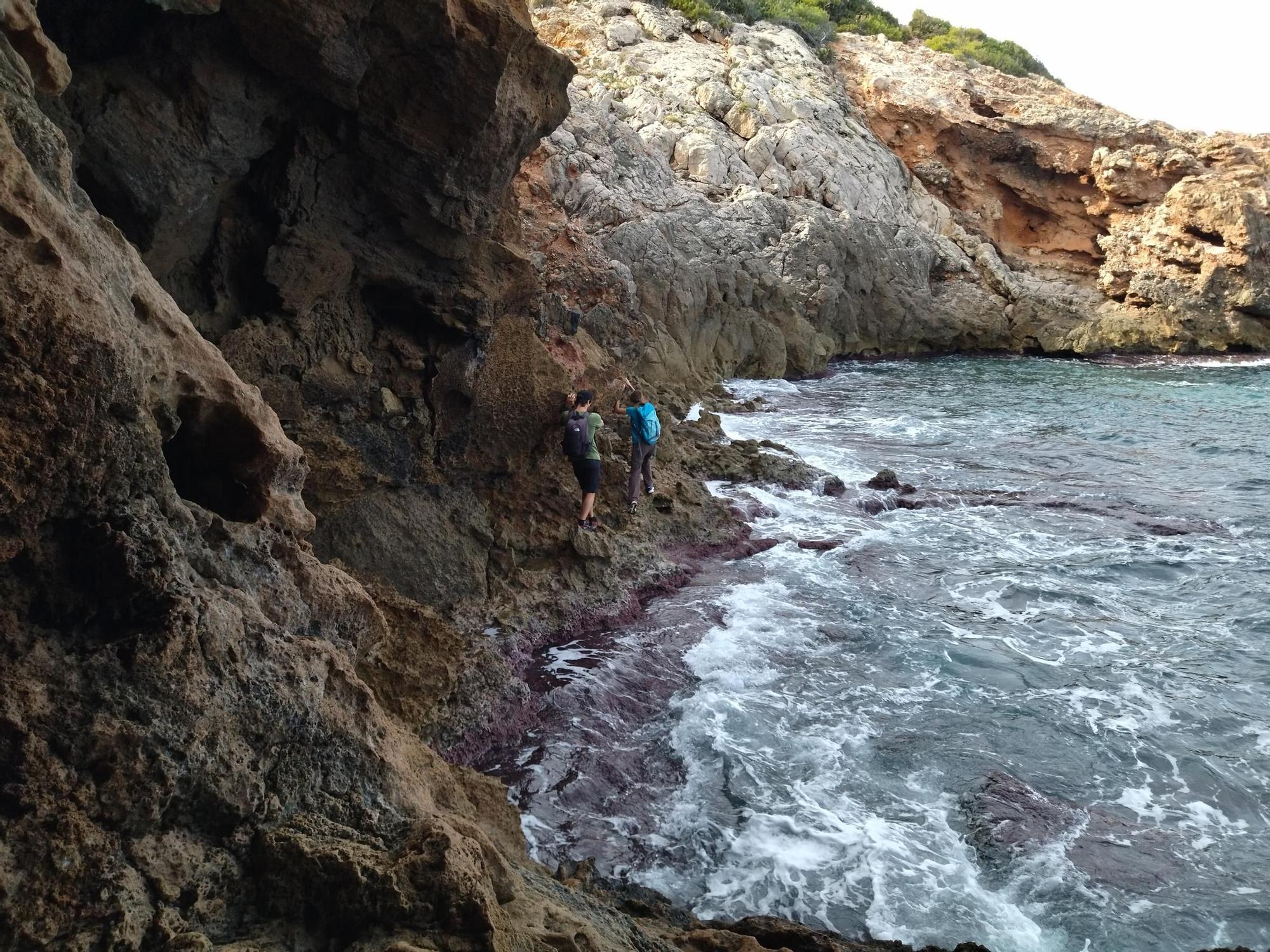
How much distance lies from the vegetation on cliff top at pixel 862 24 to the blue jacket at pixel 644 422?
34.0 metres

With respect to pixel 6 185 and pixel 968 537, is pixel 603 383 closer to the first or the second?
pixel 968 537

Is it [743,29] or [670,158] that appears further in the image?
[743,29]

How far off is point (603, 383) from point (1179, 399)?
809 inches

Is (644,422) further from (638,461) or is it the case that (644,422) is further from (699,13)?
(699,13)

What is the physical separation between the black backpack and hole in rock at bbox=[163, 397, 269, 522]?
5.46m

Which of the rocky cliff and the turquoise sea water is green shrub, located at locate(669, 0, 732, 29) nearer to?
the rocky cliff

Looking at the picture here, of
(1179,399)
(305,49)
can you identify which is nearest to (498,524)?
(305,49)

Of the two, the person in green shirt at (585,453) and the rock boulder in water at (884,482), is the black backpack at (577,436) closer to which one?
the person in green shirt at (585,453)

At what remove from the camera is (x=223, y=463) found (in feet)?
15.8

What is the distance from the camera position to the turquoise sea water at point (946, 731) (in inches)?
238

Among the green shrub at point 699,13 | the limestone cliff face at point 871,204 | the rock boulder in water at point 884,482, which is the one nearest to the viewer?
the rock boulder in water at point 884,482

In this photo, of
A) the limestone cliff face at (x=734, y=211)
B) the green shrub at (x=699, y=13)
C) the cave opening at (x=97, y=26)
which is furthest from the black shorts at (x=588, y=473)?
the green shrub at (x=699, y=13)

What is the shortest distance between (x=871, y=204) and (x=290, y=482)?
110ft

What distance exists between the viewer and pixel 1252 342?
37281 mm
